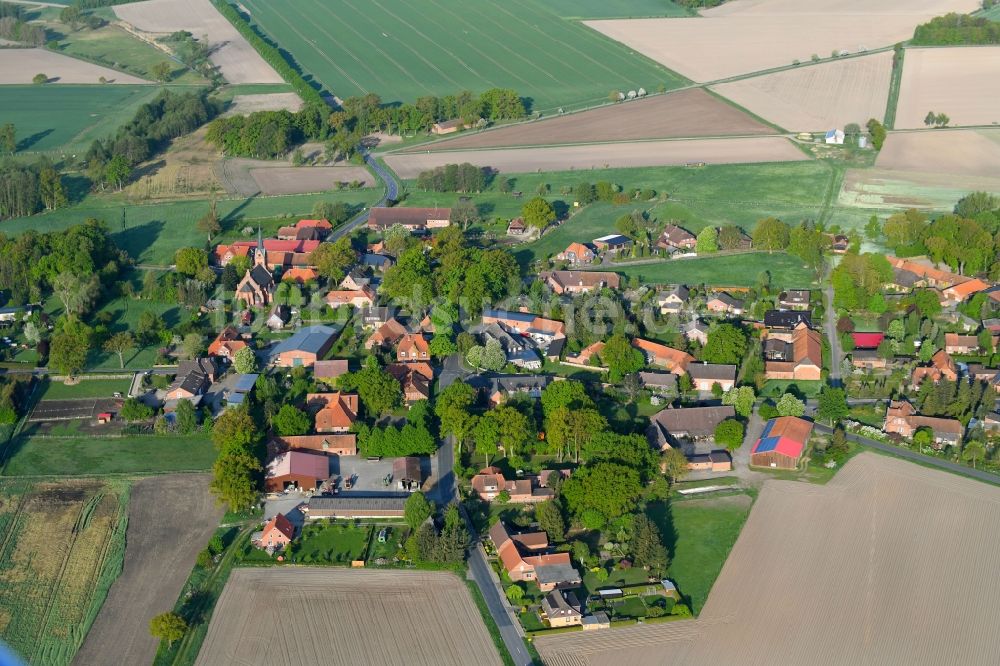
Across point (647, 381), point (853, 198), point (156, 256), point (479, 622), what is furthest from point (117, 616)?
point (853, 198)

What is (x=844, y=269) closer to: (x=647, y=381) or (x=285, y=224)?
(x=647, y=381)

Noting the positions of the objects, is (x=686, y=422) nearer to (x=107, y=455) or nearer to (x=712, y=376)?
(x=712, y=376)

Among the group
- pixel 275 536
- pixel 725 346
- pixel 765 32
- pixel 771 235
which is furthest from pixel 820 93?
pixel 275 536

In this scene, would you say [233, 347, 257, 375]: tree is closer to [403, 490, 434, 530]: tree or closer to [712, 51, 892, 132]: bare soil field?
[403, 490, 434, 530]: tree

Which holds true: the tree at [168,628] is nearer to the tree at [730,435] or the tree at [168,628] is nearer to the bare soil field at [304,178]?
the tree at [730,435]

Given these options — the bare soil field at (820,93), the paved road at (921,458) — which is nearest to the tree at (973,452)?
the paved road at (921,458)
